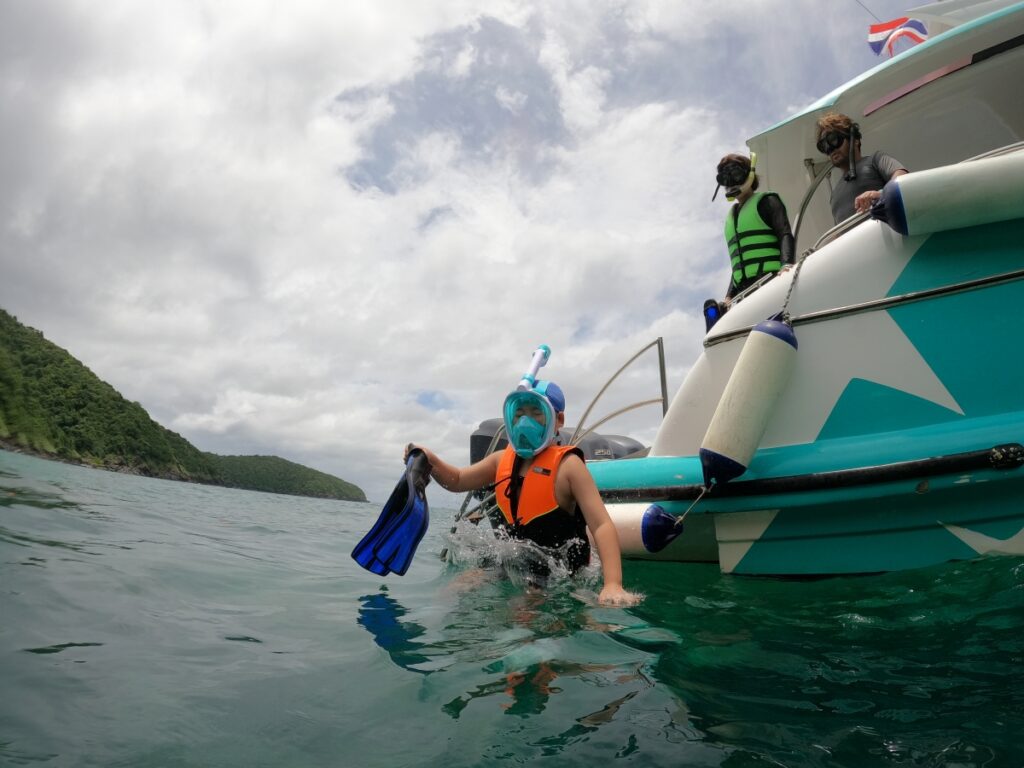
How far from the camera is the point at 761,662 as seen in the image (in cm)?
204

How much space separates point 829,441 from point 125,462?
90993 millimetres

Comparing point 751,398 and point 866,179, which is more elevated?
point 866,179

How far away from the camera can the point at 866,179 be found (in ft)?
12.7

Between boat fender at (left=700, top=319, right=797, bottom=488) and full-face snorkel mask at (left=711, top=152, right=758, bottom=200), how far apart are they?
1.67 m

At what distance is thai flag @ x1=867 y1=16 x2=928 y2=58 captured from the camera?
8.12 metres

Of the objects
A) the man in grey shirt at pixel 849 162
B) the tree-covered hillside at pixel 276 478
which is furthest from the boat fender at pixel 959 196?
the tree-covered hillside at pixel 276 478

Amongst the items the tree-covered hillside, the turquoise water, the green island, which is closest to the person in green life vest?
the turquoise water

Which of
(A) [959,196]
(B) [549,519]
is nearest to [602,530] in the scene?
(B) [549,519]

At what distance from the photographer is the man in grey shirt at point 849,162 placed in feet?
12.6

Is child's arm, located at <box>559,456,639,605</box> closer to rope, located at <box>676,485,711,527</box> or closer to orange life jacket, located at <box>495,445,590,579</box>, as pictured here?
orange life jacket, located at <box>495,445,590,579</box>

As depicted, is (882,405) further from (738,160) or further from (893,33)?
(893,33)

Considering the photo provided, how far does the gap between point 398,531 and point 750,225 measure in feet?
10.2

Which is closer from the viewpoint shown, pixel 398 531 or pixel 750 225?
pixel 398 531

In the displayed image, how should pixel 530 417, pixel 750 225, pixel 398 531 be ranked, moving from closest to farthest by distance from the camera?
pixel 398 531, pixel 530 417, pixel 750 225
